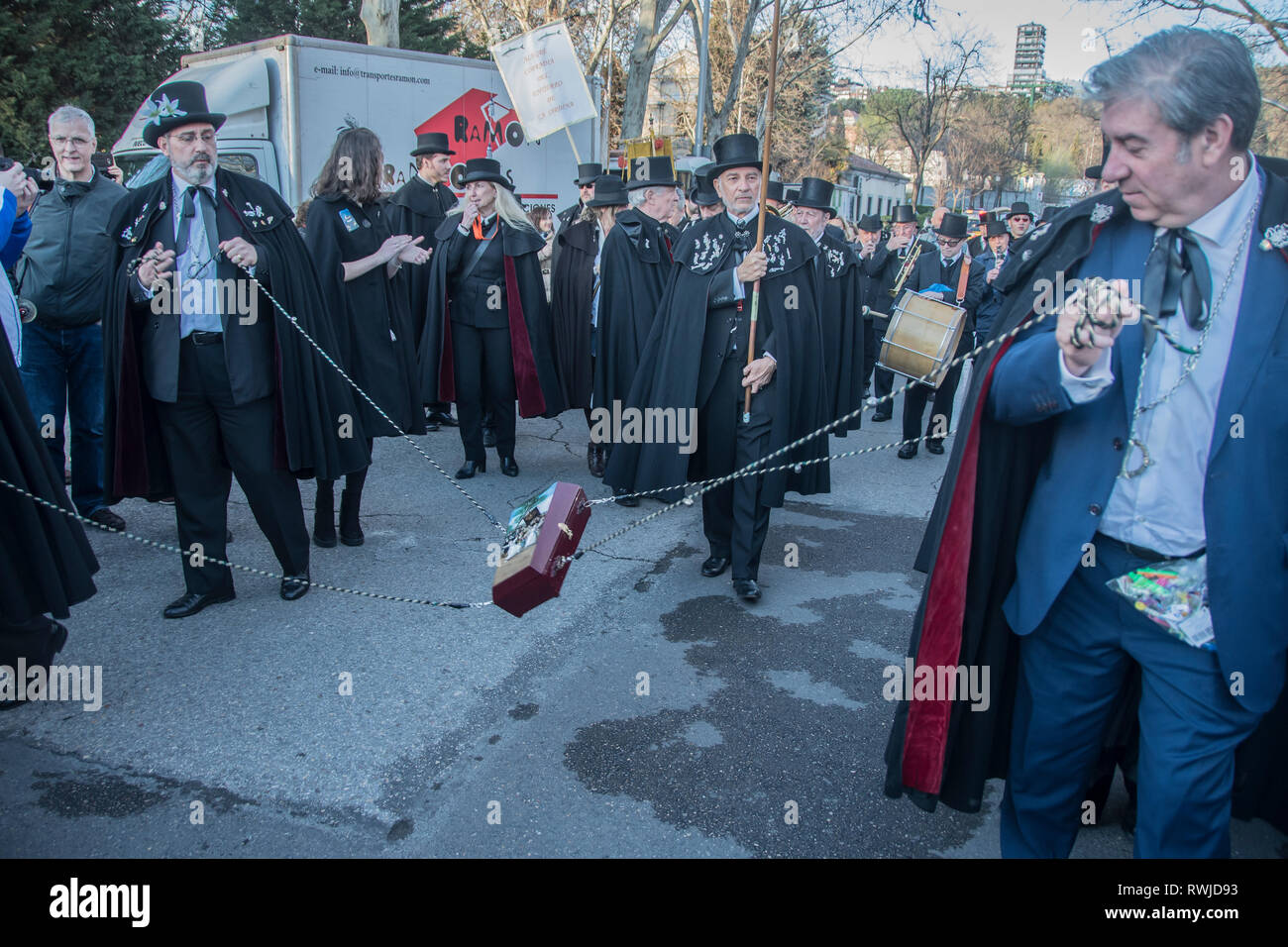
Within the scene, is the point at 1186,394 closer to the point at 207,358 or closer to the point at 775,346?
the point at 775,346

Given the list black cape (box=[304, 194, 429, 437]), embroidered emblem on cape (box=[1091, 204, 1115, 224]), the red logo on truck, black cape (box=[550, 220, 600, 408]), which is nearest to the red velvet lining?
black cape (box=[550, 220, 600, 408])

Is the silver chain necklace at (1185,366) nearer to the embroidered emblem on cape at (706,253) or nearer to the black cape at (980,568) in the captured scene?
the black cape at (980,568)

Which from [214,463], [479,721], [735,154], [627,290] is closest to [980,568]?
[479,721]

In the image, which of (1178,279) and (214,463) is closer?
(1178,279)

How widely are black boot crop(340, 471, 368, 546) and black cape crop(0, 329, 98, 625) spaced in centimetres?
223

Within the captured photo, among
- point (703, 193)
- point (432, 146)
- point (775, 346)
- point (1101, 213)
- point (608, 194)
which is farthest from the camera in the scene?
point (703, 193)

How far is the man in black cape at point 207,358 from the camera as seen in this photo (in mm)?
4246

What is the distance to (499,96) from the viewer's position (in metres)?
13.0

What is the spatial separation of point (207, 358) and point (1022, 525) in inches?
140

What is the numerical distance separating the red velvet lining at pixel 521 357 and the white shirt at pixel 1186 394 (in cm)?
541

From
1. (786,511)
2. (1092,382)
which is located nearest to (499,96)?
(786,511)

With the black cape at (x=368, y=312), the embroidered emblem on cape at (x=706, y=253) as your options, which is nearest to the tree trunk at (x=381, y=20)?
the black cape at (x=368, y=312)

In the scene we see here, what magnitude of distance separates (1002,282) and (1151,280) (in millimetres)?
358

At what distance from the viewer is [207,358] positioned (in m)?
4.31
